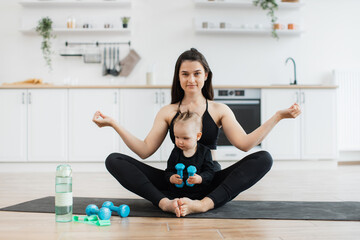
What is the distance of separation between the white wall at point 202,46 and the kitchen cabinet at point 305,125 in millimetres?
615

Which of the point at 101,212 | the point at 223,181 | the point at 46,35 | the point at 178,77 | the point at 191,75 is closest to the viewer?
the point at 101,212

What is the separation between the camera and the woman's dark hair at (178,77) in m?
1.96

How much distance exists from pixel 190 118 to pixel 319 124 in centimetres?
265

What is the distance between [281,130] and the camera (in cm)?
405

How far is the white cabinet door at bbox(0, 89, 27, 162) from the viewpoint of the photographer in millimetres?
3947

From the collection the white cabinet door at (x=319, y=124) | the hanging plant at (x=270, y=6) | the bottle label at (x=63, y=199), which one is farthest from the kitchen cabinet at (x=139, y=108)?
the bottle label at (x=63, y=199)

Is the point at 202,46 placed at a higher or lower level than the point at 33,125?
higher

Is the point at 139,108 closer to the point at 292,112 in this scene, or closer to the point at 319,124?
the point at 319,124

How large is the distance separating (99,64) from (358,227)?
145 inches

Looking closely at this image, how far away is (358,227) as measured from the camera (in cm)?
152

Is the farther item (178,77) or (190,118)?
(178,77)

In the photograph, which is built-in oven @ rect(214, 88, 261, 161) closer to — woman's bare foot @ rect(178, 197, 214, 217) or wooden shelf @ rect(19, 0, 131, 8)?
wooden shelf @ rect(19, 0, 131, 8)

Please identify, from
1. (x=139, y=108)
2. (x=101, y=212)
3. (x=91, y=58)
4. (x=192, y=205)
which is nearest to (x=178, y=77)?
(x=192, y=205)

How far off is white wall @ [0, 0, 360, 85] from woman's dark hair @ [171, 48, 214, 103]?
2.49m
